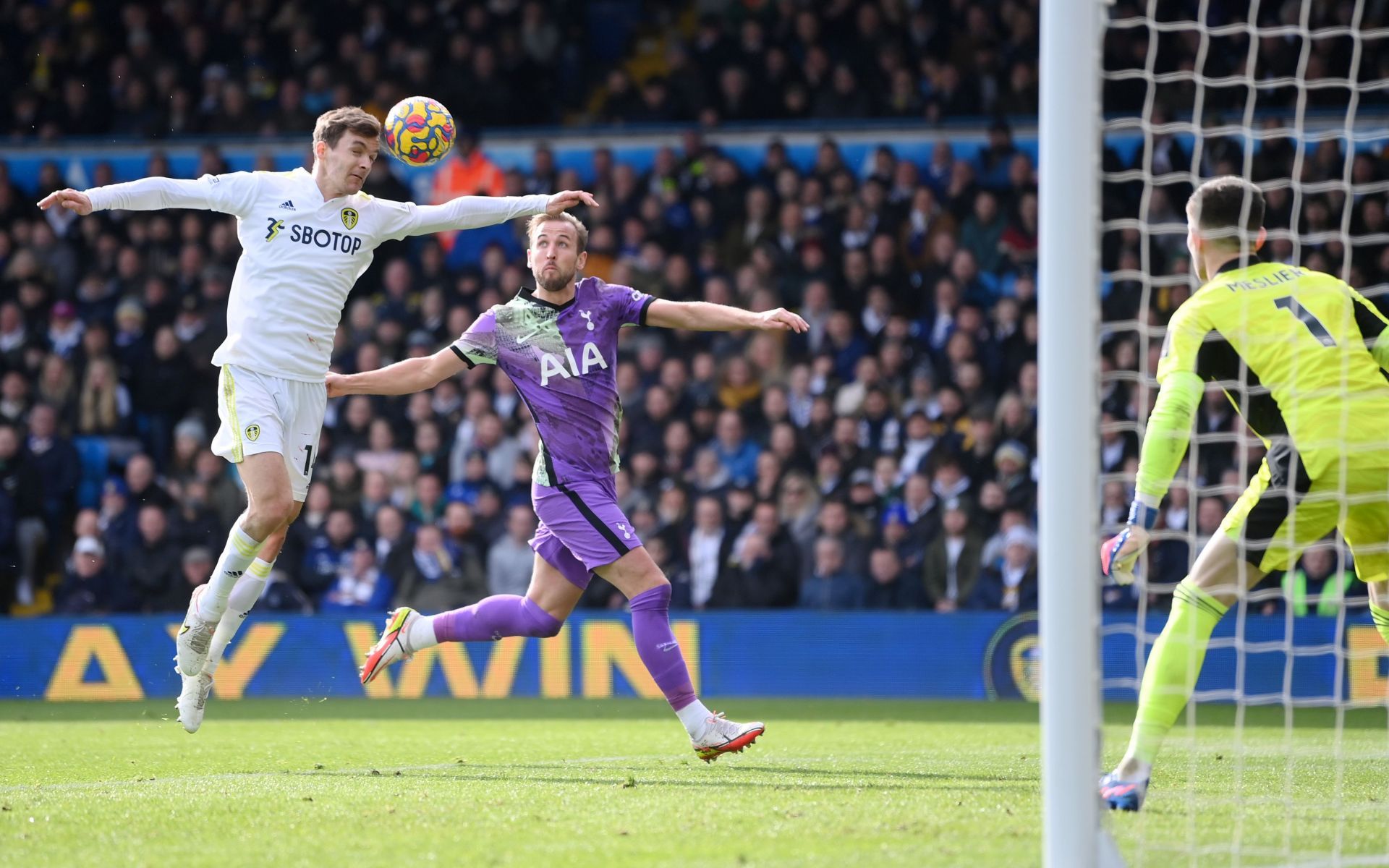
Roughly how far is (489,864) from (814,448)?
1026 cm

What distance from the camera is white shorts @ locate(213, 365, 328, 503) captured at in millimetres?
7375

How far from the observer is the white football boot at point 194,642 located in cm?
760

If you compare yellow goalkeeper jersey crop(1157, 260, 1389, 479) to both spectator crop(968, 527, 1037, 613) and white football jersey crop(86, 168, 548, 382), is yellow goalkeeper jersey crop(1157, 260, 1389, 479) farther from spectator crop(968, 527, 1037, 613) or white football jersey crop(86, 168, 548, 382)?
spectator crop(968, 527, 1037, 613)

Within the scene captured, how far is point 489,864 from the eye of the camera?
176 inches

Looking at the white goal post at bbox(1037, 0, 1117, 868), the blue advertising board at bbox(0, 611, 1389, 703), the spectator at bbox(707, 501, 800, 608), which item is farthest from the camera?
the spectator at bbox(707, 501, 800, 608)

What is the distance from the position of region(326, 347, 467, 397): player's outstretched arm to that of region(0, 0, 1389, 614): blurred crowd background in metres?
6.30

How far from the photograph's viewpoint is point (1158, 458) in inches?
213

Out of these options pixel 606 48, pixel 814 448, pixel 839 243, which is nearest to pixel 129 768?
pixel 814 448

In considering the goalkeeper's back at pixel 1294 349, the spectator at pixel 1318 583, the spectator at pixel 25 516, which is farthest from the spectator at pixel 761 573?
the goalkeeper's back at pixel 1294 349

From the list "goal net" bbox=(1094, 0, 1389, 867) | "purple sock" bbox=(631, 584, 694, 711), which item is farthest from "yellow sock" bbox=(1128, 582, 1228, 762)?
"purple sock" bbox=(631, 584, 694, 711)

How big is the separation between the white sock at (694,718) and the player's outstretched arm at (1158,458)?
7.32 feet

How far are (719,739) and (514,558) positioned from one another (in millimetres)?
7043

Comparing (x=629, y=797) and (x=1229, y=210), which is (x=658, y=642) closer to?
(x=629, y=797)

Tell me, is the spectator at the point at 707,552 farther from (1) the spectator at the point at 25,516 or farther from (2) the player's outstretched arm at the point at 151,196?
(2) the player's outstretched arm at the point at 151,196
